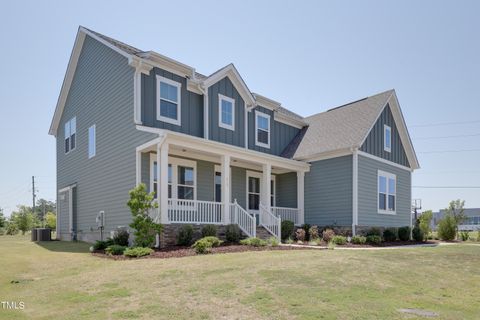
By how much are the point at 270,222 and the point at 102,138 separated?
27.1 feet

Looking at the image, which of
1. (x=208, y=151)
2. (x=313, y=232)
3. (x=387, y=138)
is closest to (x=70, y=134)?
(x=208, y=151)

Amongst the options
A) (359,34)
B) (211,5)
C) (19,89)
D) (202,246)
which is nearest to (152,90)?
(211,5)

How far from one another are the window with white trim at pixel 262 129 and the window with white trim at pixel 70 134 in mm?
9619

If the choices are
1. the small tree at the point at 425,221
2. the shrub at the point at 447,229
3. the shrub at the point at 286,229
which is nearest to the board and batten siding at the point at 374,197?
the small tree at the point at 425,221

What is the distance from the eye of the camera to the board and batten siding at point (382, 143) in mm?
18109

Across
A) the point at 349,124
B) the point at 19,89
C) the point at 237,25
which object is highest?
the point at 237,25

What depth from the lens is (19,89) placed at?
703 inches

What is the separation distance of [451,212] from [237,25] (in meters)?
19.9

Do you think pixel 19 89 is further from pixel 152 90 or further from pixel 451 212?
pixel 451 212

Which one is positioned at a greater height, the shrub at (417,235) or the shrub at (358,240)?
the shrub at (358,240)

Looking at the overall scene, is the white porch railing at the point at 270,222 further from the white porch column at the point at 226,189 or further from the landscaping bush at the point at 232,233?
the white porch column at the point at 226,189

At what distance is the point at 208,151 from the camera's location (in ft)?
44.8

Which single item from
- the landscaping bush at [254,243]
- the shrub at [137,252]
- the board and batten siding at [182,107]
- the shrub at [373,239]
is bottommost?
the shrub at [373,239]

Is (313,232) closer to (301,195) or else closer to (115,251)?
(301,195)
